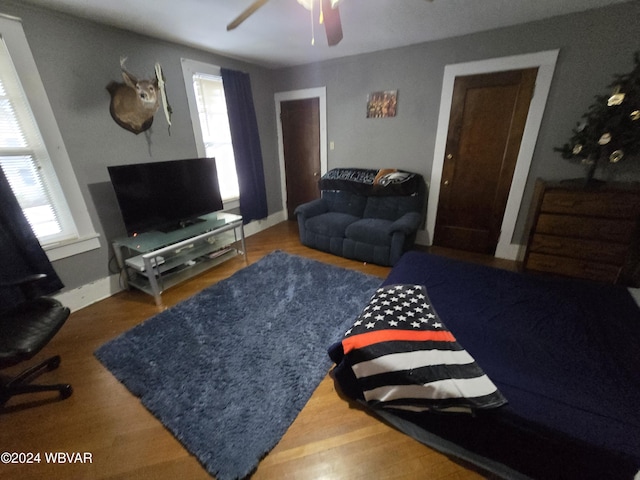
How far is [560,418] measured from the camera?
949 millimetres

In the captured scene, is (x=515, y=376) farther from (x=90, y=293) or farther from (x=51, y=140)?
(x=51, y=140)

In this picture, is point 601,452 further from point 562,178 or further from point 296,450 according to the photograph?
point 562,178

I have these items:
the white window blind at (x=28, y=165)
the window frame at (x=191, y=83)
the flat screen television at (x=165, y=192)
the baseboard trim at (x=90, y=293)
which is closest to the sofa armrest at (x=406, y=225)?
the flat screen television at (x=165, y=192)

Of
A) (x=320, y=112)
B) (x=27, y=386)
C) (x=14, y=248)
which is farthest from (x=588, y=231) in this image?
(x=14, y=248)

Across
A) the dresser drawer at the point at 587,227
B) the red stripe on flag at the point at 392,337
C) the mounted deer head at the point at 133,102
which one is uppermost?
the mounted deer head at the point at 133,102

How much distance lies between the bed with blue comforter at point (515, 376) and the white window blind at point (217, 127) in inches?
114

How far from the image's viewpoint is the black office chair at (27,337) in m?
1.29

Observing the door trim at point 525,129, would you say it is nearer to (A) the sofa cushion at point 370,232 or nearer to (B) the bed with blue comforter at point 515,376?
(A) the sofa cushion at point 370,232

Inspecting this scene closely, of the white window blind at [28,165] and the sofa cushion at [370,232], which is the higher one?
the white window blind at [28,165]

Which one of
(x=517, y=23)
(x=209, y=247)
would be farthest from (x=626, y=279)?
(x=209, y=247)

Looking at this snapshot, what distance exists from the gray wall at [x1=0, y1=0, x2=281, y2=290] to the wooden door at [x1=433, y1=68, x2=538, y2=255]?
316cm

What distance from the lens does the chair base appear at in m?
1.45

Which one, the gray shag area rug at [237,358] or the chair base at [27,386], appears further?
the chair base at [27,386]

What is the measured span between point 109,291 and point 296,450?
7.99 feet
